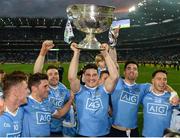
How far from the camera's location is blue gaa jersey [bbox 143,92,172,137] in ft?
20.0

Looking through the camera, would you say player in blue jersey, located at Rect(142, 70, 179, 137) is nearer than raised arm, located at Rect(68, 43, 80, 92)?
No

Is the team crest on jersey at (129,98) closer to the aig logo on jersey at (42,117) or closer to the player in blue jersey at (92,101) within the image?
the player in blue jersey at (92,101)

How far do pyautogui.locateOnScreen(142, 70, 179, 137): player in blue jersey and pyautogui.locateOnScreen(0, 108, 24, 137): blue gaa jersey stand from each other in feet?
8.38

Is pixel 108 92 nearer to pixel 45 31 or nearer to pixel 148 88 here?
pixel 148 88

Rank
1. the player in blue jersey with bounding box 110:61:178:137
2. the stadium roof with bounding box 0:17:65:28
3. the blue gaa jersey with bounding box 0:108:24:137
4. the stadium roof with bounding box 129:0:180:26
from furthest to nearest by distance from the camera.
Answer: the stadium roof with bounding box 0:17:65:28 → the stadium roof with bounding box 129:0:180:26 → the player in blue jersey with bounding box 110:61:178:137 → the blue gaa jersey with bounding box 0:108:24:137

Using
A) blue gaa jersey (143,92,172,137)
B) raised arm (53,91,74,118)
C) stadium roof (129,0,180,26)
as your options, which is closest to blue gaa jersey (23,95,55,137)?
raised arm (53,91,74,118)

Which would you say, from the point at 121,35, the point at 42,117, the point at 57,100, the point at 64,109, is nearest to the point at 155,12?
the point at 121,35

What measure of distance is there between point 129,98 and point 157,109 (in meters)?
0.59

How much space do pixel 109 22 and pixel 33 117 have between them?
1802mm

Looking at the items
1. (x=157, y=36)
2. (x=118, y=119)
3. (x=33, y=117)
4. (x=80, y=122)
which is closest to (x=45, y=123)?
(x=33, y=117)

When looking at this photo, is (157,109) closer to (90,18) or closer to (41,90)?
(41,90)

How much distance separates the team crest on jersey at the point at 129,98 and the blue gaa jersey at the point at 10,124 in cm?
246

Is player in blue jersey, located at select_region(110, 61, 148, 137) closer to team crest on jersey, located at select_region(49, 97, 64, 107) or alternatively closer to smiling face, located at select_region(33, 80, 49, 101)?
team crest on jersey, located at select_region(49, 97, 64, 107)

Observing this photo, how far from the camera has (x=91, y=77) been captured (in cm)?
566
